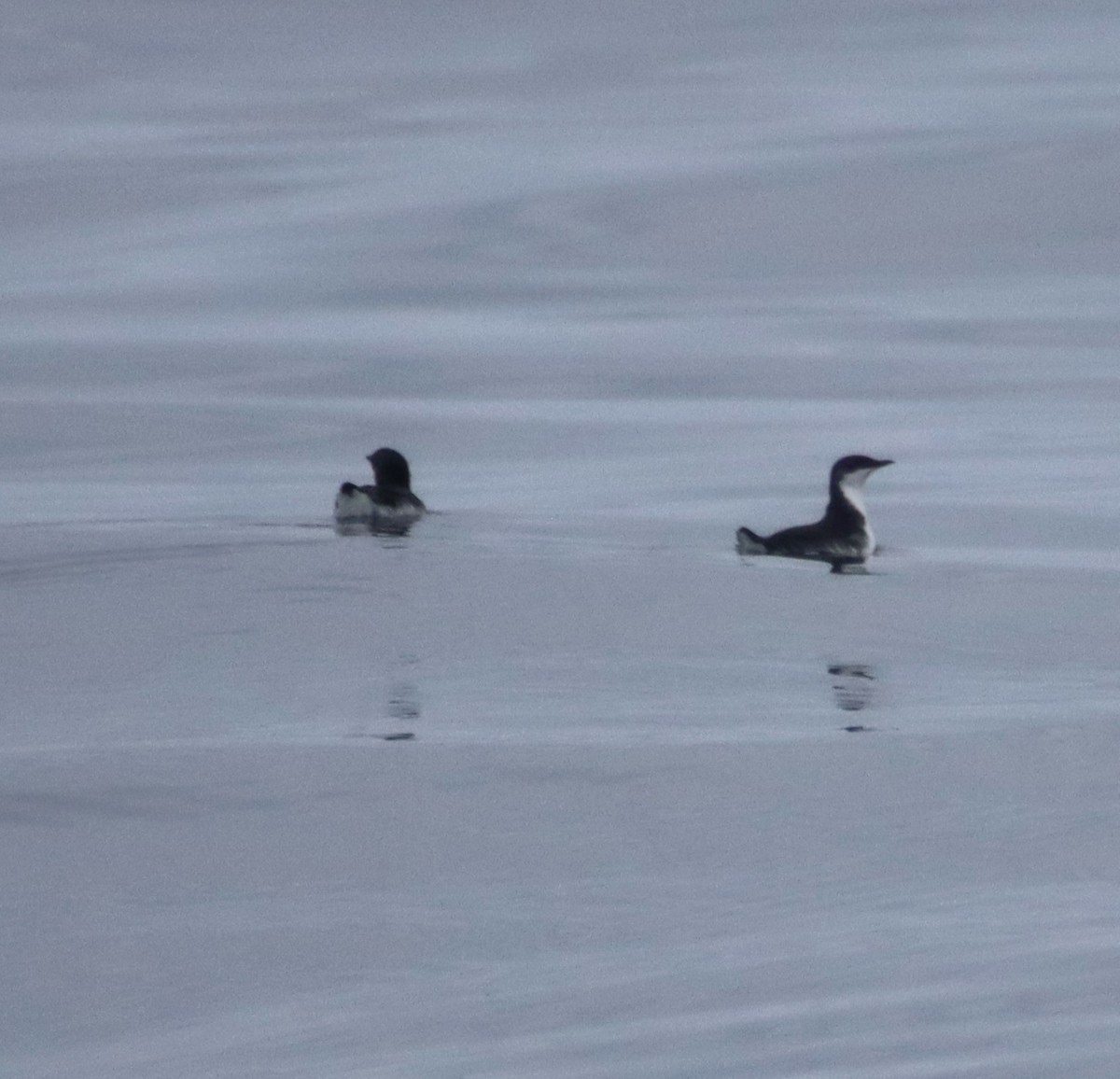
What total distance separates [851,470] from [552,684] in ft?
14.4

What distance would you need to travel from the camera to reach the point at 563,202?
1161 inches

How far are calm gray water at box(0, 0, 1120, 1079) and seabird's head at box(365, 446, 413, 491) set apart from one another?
34cm

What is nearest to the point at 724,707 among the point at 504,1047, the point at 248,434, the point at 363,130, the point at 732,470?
the point at 504,1047

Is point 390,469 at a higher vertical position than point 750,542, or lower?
higher

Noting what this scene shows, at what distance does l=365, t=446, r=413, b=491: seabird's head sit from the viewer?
12.0 meters

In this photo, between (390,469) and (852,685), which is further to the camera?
(390,469)

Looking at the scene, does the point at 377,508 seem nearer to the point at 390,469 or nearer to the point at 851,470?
the point at 390,469

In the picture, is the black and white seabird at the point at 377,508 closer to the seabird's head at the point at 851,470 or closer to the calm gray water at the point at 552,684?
the calm gray water at the point at 552,684

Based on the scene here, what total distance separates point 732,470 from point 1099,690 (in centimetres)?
633

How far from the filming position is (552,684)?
24.3ft

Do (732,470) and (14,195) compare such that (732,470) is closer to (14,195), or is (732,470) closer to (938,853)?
(938,853)

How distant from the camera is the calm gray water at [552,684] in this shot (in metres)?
4.62

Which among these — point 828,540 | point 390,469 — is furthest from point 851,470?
point 390,469

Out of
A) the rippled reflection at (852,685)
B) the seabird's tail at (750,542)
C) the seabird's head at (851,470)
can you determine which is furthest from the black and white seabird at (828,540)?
the rippled reflection at (852,685)
